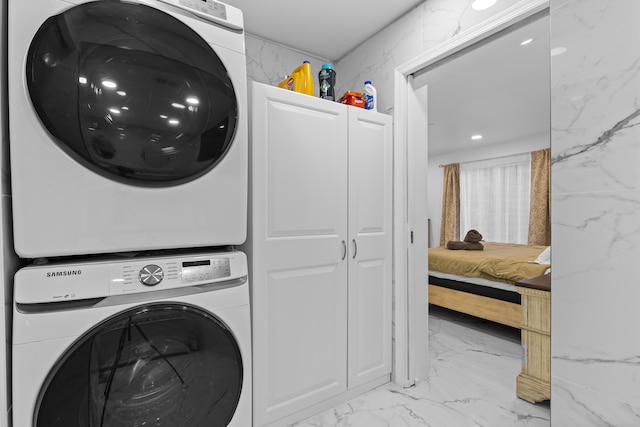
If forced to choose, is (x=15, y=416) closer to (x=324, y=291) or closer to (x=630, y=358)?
(x=324, y=291)

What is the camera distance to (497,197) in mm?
6059

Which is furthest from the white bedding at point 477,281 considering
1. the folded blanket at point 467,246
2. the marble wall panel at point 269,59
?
the marble wall panel at point 269,59

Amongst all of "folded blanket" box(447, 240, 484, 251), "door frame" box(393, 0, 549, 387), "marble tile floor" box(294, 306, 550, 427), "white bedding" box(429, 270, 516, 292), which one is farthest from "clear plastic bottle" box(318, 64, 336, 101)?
"folded blanket" box(447, 240, 484, 251)

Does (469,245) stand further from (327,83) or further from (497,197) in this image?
(327,83)

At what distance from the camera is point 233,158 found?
1.26 meters

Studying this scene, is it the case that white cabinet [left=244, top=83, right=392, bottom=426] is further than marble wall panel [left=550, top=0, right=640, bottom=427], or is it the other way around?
white cabinet [left=244, top=83, right=392, bottom=426]

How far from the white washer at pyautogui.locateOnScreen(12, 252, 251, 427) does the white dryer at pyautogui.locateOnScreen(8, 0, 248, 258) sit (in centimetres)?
10

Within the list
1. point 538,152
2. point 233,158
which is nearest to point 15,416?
point 233,158

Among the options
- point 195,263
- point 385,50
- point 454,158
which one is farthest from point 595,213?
point 454,158

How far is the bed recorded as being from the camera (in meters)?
2.93

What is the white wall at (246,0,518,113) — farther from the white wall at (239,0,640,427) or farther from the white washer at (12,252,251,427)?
the white washer at (12,252,251,427)

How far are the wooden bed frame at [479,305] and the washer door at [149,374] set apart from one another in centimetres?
260

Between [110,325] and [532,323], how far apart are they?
2.15m

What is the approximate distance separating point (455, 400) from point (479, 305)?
1.50m
